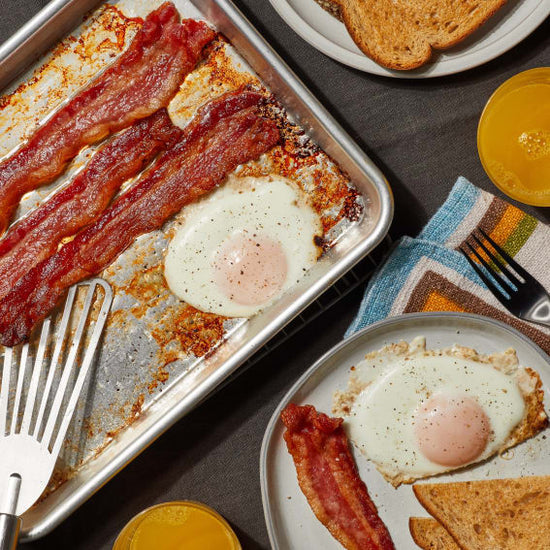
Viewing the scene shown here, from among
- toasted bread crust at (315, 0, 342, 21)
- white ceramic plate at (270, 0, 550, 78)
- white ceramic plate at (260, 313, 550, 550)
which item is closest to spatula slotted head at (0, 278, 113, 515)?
white ceramic plate at (260, 313, 550, 550)

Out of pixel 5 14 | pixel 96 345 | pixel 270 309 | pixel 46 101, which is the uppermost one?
pixel 5 14

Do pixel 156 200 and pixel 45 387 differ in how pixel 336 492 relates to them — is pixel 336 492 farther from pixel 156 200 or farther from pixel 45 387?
pixel 156 200

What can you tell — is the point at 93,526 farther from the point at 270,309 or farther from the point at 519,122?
the point at 519,122

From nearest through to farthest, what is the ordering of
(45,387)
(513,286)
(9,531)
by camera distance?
1. (9,531)
2. (513,286)
3. (45,387)

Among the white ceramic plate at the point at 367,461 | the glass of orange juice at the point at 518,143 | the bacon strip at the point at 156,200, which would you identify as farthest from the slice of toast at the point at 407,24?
the white ceramic plate at the point at 367,461

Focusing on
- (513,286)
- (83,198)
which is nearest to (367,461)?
(513,286)

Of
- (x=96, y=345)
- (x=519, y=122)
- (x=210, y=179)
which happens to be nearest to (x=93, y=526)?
(x=96, y=345)
